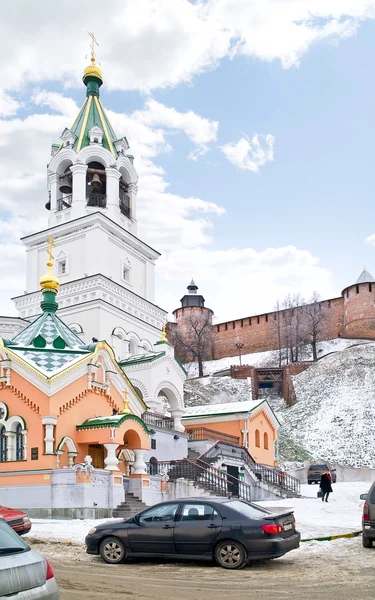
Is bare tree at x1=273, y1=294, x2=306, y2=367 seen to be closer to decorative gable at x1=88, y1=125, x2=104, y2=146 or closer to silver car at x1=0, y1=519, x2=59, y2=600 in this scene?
decorative gable at x1=88, y1=125, x2=104, y2=146

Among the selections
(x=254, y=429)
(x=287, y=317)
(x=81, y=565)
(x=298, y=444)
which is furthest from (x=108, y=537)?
(x=287, y=317)

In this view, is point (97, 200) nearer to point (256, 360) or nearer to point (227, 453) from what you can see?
point (227, 453)

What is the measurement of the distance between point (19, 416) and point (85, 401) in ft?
6.59

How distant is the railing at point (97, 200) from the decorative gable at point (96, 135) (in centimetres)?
262

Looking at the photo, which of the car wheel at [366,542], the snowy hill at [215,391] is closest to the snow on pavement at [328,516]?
A: the car wheel at [366,542]

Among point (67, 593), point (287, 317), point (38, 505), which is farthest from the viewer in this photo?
point (287, 317)

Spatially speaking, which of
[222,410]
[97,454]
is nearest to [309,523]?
[97,454]

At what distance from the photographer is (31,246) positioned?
→ 35.9 m

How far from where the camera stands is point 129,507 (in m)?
19.1

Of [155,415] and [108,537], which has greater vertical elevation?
[155,415]

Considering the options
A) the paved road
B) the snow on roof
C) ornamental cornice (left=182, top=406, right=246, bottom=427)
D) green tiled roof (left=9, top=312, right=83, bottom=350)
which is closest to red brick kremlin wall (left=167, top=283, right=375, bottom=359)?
the snow on roof

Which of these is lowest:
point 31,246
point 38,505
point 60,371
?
point 38,505

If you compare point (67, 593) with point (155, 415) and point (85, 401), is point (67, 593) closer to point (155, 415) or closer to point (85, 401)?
point (85, 401)

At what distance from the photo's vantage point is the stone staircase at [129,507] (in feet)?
61.2
